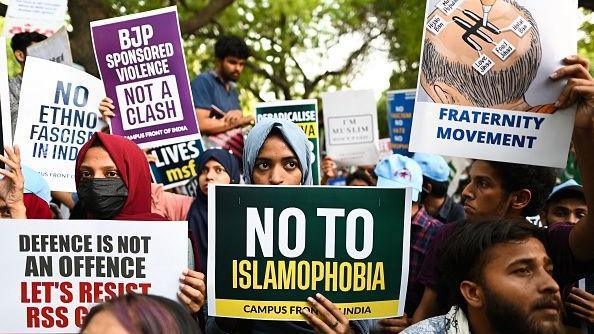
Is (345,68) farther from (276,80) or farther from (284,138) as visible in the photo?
(284,138)

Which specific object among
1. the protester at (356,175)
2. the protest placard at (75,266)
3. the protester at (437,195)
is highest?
the protest placard at (75,266)

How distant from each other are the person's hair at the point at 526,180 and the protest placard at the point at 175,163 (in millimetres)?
2519

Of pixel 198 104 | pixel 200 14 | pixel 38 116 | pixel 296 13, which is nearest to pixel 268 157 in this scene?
pixel 38 116

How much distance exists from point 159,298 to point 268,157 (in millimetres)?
1539

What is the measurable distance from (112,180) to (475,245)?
1.60 meters

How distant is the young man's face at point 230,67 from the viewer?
766 centimetres

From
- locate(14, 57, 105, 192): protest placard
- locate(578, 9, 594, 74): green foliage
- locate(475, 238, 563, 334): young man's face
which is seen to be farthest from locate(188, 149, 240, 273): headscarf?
locate(578, 9, 594, 74): green foliage

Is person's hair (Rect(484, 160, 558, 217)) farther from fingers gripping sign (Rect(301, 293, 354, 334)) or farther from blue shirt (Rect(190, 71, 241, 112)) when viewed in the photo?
blue shirt (Rect(190, 71, 241, 112))

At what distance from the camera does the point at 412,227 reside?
14.9 ft

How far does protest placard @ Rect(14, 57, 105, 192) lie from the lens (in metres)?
4.71

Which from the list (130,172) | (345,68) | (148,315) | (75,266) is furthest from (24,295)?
(345,68)

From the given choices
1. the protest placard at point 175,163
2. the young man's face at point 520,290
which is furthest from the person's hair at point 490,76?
the protest placard at point 175,163

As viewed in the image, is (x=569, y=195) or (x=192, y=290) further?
(x=569, y=195)

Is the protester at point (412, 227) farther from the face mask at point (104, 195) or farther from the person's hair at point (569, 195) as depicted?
the face mask at point (104, 195)
